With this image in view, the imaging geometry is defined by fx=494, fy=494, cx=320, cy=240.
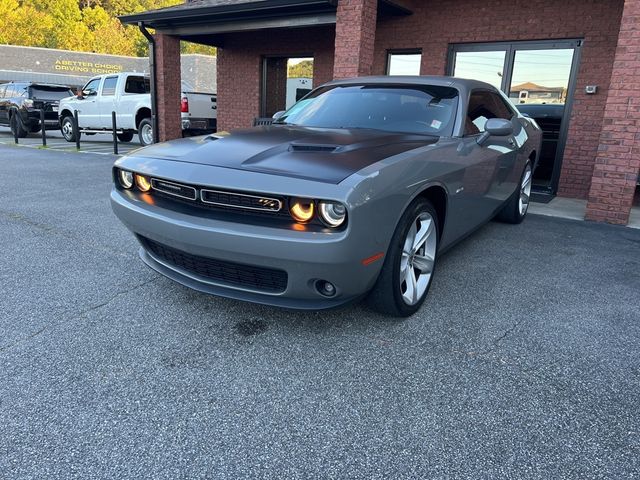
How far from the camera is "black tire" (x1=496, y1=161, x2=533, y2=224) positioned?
17.8ft

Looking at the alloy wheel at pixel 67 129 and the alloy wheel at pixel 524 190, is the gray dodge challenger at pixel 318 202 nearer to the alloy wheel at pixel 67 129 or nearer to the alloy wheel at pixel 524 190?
the alloy wheel at pixel 524 190

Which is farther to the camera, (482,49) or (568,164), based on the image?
(482,49)

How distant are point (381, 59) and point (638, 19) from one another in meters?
4.88

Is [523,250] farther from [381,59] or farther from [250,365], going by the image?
[381,59]

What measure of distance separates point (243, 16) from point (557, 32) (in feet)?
18.4

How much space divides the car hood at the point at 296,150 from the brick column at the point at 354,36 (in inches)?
182

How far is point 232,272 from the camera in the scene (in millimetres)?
2627

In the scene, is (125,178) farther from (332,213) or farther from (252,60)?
(252,60)

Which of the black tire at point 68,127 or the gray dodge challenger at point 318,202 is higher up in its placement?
the gray dodge challenger at point 318,202

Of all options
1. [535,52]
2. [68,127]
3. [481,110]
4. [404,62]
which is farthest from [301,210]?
[68,127]

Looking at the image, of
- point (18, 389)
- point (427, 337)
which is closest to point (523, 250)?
point (427, 337)

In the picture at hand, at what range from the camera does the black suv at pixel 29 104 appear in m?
16.4

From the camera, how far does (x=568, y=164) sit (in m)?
7.89

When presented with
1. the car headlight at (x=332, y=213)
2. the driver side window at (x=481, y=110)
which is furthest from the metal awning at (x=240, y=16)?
the car headlight at (x=332, y=213)
